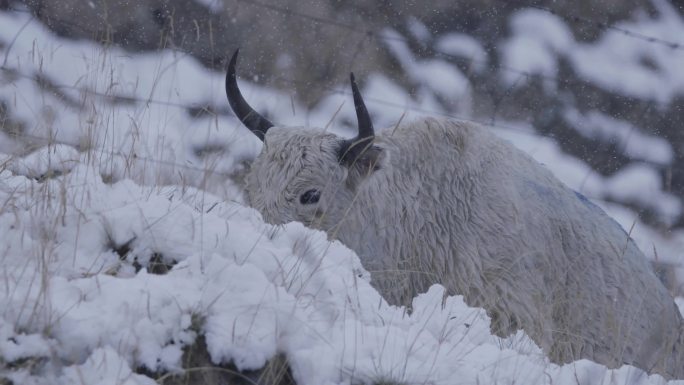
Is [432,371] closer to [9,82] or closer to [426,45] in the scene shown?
[9,82]

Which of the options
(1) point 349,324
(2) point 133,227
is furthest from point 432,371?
(2) point 133,227

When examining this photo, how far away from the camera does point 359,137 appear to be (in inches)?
196

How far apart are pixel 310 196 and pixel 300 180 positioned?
0.08 metres

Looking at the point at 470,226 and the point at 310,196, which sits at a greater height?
the point at 310,196

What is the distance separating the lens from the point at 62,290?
2.48m

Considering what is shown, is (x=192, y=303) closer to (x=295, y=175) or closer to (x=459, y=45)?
(x=295, y=175)

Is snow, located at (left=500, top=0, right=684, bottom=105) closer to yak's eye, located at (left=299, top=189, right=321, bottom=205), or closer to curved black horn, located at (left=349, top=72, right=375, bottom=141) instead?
curved black horn, located at (left=349, top=72, right=375, bottom=141)

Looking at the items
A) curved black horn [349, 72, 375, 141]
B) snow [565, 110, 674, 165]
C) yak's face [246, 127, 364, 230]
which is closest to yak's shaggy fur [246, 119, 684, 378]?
yak's face [246, 127, 364, 230]

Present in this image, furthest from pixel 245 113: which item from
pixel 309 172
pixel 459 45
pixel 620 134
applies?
pixel 620 134

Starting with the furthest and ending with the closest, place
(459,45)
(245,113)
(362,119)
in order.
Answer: (459,45) → (245,113) → (362,119)

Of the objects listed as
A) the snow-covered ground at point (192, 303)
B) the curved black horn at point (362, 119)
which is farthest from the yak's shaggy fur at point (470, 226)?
the snow-covered ground at point (192, 303)

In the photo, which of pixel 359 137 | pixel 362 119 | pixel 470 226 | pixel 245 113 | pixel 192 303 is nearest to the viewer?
pixel 192 303

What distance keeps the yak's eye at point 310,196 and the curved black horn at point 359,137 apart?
0.22 metres

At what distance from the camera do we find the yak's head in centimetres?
482
